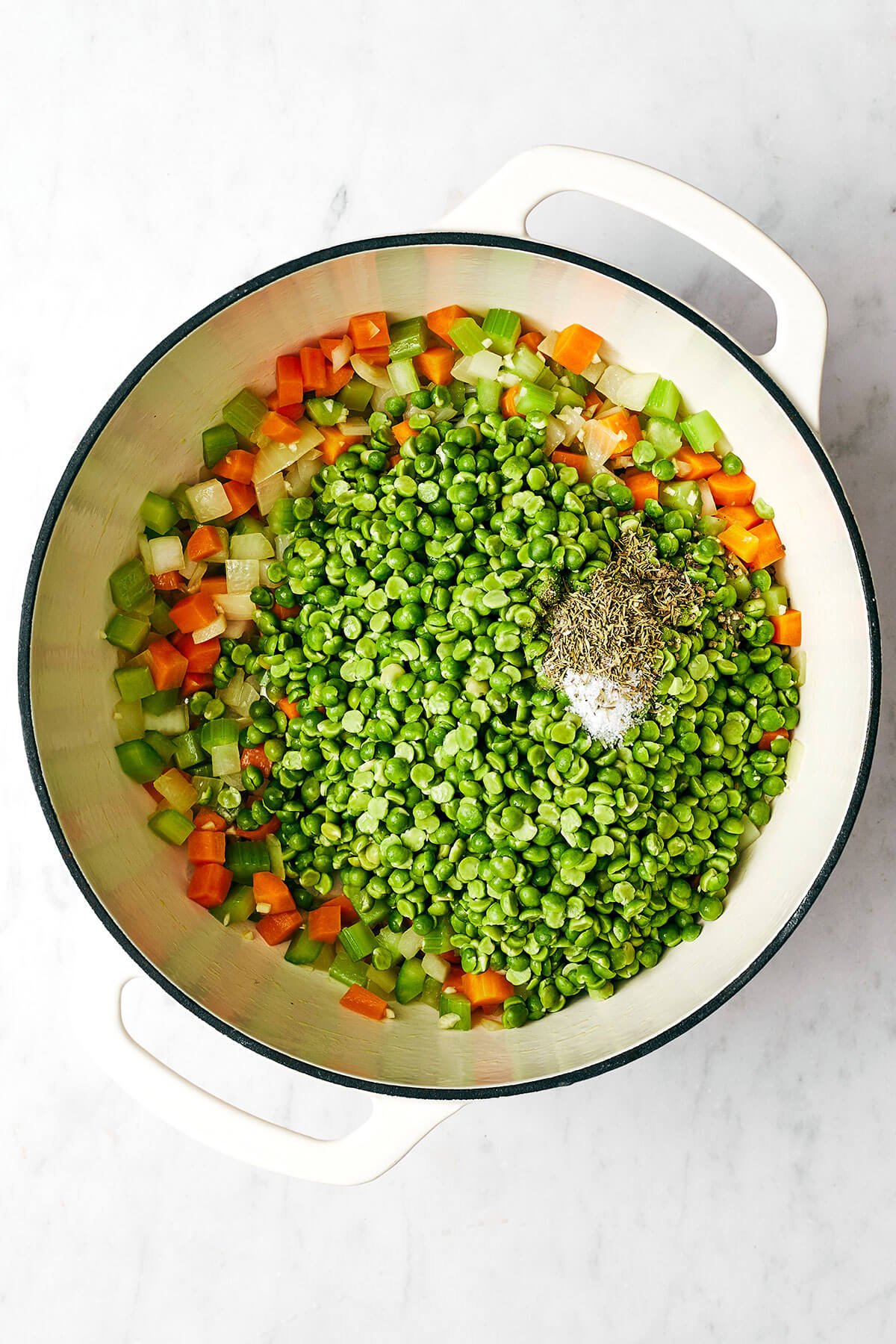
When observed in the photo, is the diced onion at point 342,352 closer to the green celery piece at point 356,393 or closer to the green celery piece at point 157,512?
the green celery piece at point 356,393

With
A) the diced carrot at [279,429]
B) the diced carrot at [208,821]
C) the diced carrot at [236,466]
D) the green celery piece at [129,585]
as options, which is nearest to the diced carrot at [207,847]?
the diced carrot at [208,821]

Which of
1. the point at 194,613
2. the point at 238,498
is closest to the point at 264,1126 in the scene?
the point at 194,613

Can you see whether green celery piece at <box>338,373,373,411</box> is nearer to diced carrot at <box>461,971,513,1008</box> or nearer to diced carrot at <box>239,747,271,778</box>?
diced carrot at <box>239,747,271,778</box>

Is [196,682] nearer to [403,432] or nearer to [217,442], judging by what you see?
[217,442]

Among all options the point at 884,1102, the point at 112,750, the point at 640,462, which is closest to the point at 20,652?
the point at 112,750

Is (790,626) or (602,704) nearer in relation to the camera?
(602,704)

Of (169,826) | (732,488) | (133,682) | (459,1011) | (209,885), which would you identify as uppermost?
(732,488)

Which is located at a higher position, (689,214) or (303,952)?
(689,214)
